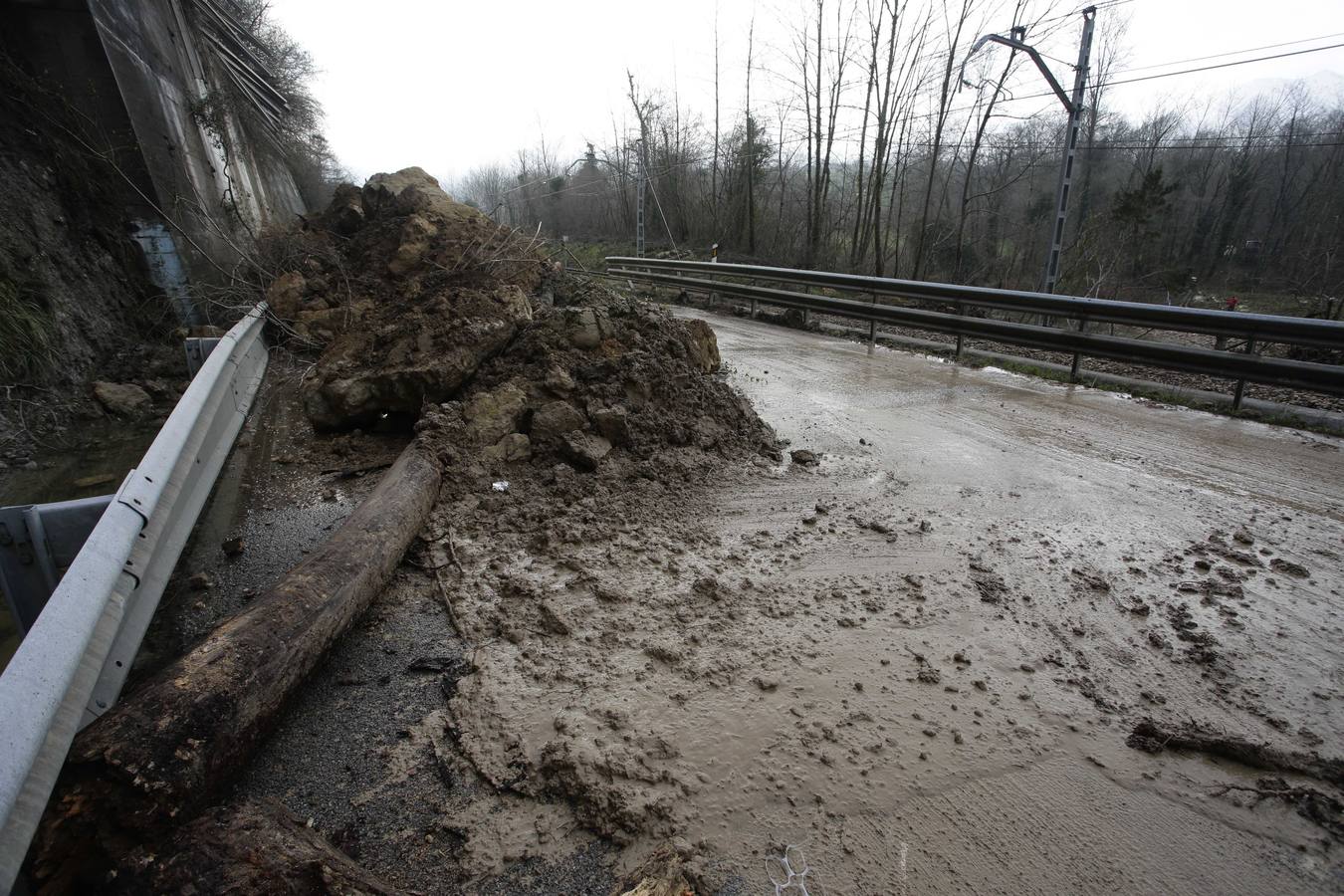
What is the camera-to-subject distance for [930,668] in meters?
2.40

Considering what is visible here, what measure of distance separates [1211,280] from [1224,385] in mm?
39670

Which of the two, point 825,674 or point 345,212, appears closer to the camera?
point 825,674

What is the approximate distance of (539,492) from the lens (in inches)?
151

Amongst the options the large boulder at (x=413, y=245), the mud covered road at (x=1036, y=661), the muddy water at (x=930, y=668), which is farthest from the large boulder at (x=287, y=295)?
the mud covered road at (x=1036, y=661)

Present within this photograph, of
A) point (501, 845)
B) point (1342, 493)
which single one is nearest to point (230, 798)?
point (501, 845)

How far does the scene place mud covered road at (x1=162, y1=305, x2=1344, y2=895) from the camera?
1.75 metres

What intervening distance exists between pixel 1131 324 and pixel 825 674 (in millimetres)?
5942

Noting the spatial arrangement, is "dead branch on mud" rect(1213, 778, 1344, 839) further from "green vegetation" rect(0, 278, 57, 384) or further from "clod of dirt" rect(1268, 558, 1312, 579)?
"green vegetation" rect(0, 278, 57, 384)

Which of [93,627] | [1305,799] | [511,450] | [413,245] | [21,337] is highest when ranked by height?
[413,245]

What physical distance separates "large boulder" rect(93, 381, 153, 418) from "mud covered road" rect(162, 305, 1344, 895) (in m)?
2.46

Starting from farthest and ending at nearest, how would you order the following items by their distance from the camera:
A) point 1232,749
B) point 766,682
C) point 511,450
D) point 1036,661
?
point 511,450 → point 1036,661 → point 766,682 → point 1232,749

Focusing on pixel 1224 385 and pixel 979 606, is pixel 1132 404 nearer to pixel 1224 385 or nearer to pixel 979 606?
pixel 1224 385

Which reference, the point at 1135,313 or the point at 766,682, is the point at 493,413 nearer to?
the point at 766,682

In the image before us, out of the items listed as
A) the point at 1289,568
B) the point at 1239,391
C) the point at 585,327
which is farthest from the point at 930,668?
the point at 1239,391
